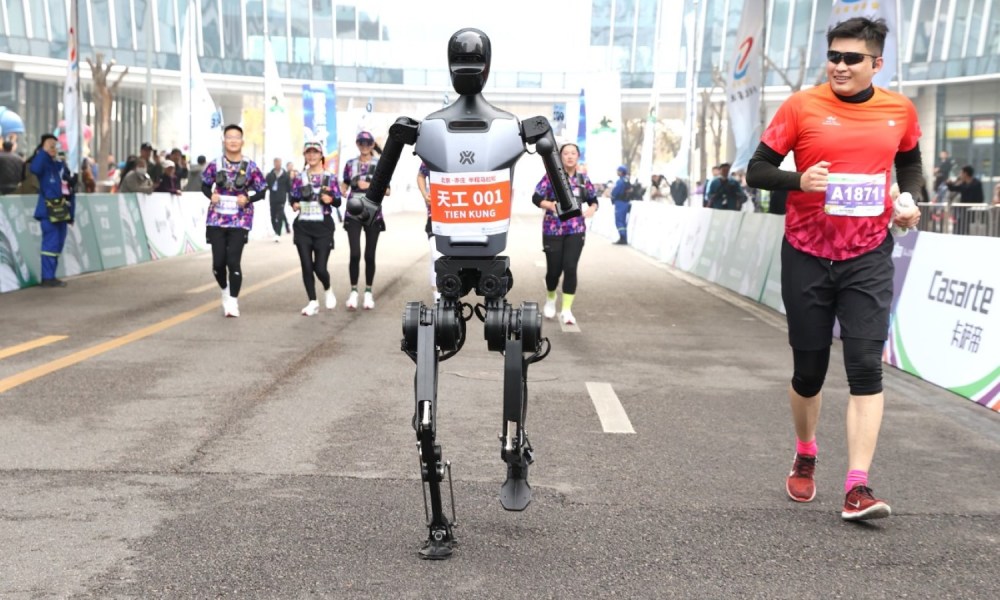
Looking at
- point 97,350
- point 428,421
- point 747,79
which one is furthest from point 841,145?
point 747,79

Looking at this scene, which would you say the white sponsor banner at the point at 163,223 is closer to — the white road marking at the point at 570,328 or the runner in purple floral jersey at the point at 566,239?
the runner in purple floral jersey at the point at 566,239

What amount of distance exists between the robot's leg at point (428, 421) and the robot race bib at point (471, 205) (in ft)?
1.09

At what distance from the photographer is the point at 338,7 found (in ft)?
227

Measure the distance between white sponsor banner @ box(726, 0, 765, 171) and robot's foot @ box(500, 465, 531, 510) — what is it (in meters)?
13.9

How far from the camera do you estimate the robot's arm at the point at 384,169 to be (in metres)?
4.70

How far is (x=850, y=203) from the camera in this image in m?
5.09

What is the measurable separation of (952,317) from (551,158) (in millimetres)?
5407

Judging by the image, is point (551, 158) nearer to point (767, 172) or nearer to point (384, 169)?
point (384, 169)

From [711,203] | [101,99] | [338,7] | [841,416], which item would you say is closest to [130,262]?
[711,203]

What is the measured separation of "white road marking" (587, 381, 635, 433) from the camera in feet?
23.2

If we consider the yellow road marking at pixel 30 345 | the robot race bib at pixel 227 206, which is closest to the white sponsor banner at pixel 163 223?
the robot race bib at pixel 227 206

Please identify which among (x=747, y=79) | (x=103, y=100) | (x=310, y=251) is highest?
(x=747, y=79)

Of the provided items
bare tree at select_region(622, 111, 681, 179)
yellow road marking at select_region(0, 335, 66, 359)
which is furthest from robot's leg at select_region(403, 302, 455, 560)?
bare tree at select_region(622, 111, 681, 179)

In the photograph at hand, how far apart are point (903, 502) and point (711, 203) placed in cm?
1942
